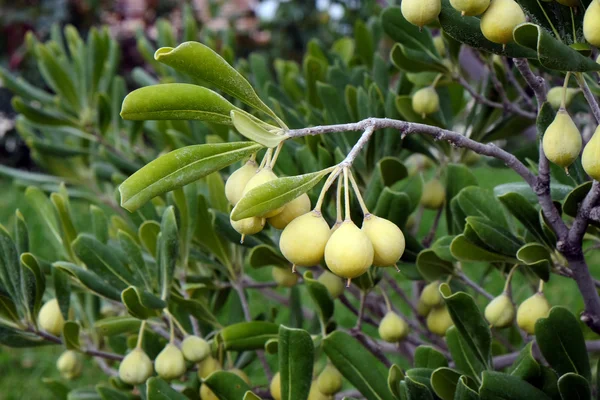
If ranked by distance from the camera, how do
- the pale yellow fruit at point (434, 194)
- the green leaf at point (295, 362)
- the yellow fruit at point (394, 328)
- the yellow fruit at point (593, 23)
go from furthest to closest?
the pale yellow fruit at point (434, 194) → the yellow fruit at point (394, 328) → the green leaf at point (295, 362) → the yellow fruit at point (593, 23)

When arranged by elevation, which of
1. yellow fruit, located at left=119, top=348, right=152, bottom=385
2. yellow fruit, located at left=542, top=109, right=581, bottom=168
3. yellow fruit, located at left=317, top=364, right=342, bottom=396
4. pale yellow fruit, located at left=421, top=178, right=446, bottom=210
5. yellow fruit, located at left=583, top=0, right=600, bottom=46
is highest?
yellow fruit, located at left=583, top=0, right=600, bottom=46

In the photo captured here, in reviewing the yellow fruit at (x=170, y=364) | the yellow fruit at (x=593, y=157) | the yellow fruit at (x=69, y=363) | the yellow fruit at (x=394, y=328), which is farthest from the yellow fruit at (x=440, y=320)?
the yellow fruit at (x=69, y=363)

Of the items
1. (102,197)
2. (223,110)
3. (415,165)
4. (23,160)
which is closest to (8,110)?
(23,160)

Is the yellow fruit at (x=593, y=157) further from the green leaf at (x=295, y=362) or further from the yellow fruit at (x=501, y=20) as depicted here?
the green leaf at (x=295, y=362)

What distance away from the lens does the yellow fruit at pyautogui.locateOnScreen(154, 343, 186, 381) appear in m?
1.08

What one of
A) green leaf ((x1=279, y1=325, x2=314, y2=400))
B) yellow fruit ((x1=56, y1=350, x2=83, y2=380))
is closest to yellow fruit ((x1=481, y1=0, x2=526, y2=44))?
green leaf ((x1=279, y1=325, x2=314, y2=400))

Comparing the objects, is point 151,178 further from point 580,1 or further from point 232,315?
point 232,315

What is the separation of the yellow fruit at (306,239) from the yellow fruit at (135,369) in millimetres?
502

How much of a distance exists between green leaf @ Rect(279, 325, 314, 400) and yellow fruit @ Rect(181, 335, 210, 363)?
221 millimetres

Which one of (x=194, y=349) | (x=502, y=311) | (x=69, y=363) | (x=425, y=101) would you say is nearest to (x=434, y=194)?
(x=425, y=101)

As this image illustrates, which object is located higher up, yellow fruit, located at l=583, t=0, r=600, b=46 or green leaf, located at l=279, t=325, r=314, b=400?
yellow fruit, located at l=583, t=0, r=600, b=46

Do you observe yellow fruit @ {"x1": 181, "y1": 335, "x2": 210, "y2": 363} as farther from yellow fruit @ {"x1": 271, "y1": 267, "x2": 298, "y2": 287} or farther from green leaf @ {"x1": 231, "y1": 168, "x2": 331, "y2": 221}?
green leaf @ {"x1": 231, "y1": 168, "x2": 331, "y2": 221}

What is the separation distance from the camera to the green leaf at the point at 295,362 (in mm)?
901

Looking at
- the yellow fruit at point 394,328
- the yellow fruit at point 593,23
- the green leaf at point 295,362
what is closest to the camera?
the yellow fruit at point 593,23
